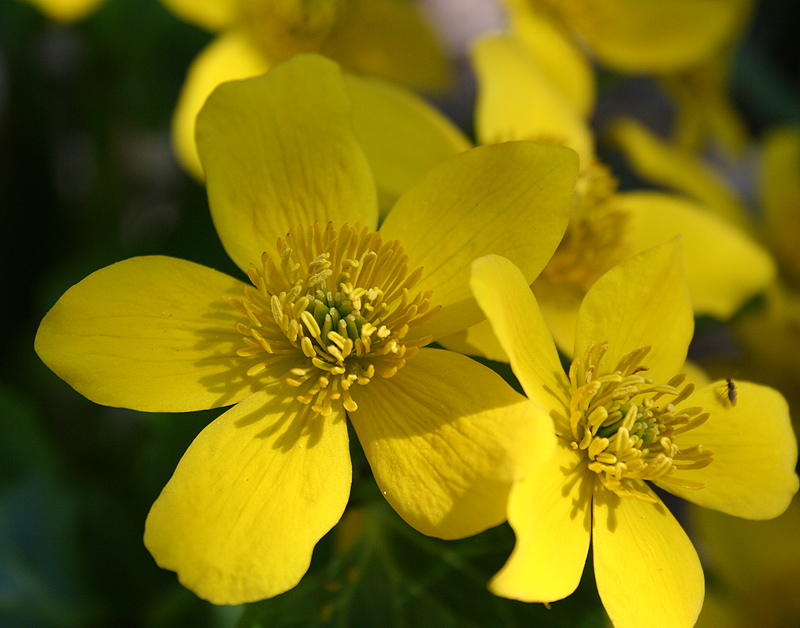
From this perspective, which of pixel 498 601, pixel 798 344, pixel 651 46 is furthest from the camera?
pixel 651 46

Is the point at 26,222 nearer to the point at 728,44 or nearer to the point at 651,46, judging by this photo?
the point at 651,46

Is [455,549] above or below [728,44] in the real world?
below

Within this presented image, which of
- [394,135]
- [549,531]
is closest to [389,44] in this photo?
[394,135]

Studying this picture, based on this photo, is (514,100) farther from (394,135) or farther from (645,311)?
(645,311)

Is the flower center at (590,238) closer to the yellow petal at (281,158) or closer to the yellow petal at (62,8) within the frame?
the yellow petal at (281,158)

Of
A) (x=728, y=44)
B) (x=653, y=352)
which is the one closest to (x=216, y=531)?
(x=653, y=352)

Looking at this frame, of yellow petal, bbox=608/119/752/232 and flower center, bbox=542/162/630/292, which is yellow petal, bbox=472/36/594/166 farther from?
yellow petal, bbox=608/119/752/232

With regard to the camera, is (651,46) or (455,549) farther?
(651,46)
